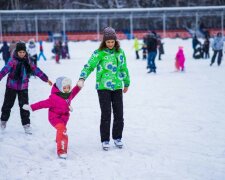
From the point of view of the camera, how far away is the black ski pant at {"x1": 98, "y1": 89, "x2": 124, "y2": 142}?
4.73m

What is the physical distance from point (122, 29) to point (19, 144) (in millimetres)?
34606

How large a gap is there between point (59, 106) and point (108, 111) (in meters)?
0.62

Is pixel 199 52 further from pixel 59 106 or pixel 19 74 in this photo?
pixel 59 106

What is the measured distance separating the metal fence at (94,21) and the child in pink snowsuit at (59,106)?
88.5 ft

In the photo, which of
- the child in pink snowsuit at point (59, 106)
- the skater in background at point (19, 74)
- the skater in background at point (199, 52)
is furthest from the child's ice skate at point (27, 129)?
the skater in background at point (199, 52)

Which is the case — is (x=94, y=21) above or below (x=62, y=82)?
above

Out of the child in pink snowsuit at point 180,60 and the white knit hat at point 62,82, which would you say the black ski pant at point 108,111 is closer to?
the white knit hat at point 62,82

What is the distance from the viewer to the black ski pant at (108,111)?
15.5 feet

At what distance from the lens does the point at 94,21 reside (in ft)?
A: 127

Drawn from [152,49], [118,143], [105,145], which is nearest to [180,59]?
[152,49]

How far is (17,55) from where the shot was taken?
17.9ft

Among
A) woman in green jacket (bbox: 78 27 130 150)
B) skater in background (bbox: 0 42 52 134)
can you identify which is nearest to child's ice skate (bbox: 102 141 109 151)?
woman in green jacket (bbox: 78 27 130 150)

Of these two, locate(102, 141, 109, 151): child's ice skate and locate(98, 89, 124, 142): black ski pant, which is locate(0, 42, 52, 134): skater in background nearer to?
locate(98, 89, 124, 142): black ski pant

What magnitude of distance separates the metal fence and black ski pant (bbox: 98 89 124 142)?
2685cm
